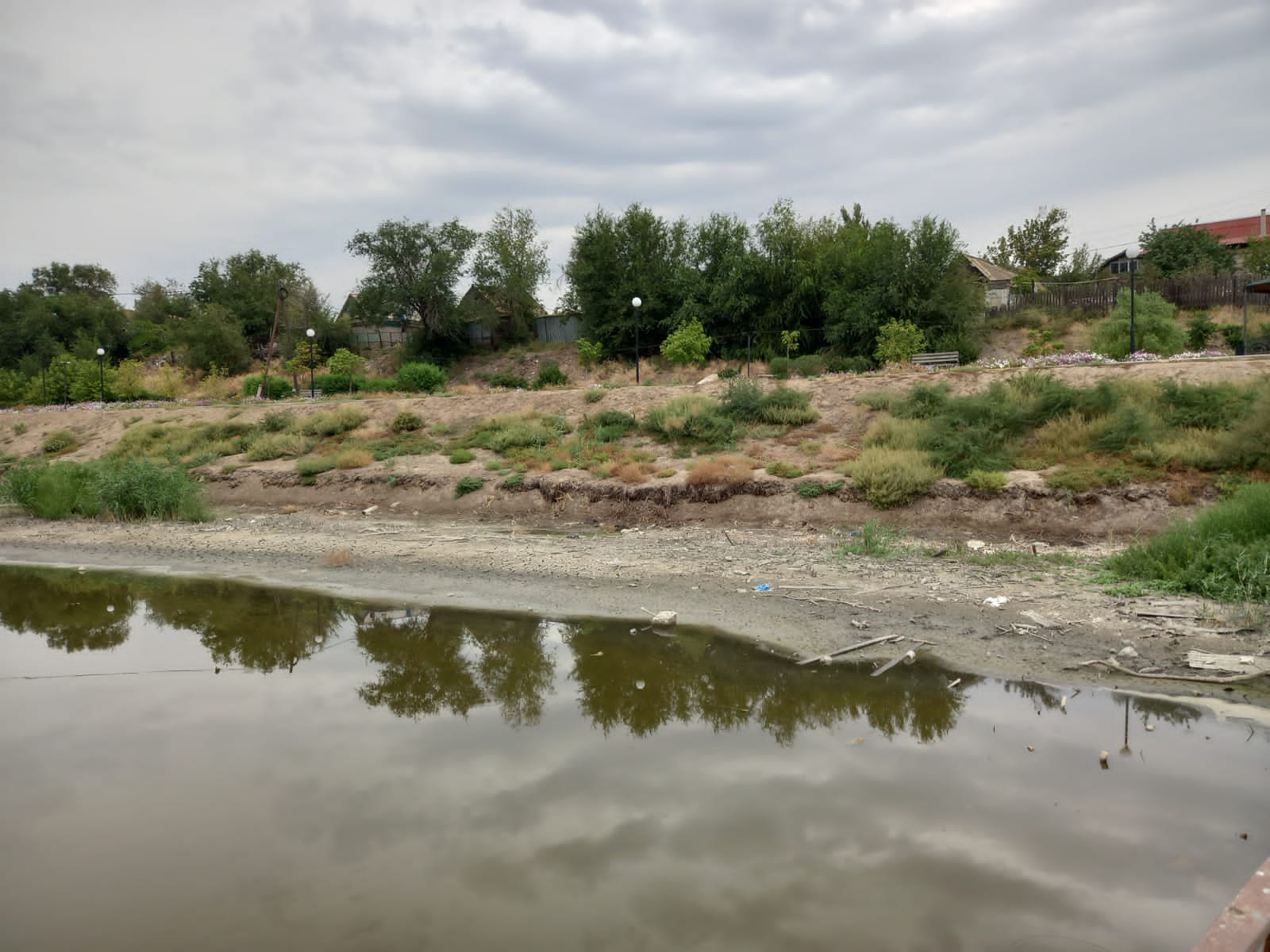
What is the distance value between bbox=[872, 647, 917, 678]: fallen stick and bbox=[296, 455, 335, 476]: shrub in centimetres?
1735

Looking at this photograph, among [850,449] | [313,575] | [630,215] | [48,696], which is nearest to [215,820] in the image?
[48,696]

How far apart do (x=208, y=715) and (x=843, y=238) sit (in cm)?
3978

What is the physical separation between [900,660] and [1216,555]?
4.26 metres

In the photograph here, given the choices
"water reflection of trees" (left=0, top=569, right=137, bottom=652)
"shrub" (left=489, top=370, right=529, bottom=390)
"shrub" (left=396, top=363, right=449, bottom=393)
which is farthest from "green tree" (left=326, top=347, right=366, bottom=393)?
"water reflection of trees" (left=0, top=569, right=137, bottom=652)

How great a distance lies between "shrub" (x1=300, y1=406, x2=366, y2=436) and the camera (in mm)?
25766

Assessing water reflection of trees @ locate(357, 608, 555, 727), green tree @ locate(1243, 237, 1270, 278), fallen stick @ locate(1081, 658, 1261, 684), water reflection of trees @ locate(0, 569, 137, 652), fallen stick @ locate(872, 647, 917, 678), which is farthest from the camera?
green tree @ locate(1243, 237, 1270, 278)

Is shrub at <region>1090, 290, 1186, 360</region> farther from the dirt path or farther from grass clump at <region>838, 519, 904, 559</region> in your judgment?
the dirt path

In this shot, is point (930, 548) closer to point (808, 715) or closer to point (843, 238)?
point (808, 715)

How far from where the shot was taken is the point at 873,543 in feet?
42.4

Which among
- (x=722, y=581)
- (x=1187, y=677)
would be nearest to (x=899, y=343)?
(x=722, y=581)

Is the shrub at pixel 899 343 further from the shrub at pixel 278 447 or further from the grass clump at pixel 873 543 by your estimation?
the shrub at pixel 278 447

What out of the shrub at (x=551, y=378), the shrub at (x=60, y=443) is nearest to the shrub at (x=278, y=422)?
the shrub at (x=60, y=443)

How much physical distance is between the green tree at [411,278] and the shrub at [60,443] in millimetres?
23898

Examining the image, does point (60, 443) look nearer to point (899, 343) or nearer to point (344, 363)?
point (344, 363)
